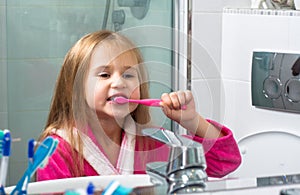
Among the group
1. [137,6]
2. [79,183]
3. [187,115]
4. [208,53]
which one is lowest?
[79,183]

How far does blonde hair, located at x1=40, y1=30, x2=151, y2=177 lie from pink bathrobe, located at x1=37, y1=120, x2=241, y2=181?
0.02 m

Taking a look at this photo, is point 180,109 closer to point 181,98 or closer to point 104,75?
point 181,98

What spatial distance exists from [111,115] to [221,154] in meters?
0.22

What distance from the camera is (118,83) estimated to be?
127 cm

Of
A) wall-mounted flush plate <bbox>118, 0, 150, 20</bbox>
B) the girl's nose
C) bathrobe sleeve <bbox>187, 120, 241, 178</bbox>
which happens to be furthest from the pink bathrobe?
wall-mounted flush plate <bbox>118, 0, 150, 20</bbox>

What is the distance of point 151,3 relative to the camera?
1666 millimetres

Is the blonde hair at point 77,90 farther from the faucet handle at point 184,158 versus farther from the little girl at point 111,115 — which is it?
the faucet handle at point 184,158

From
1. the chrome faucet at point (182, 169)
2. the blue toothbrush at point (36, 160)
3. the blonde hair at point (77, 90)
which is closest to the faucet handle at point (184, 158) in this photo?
the chrome faucet at point (182, 169)

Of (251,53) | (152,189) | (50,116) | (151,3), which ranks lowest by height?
(152,189)

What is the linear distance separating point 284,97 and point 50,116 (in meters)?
0.51

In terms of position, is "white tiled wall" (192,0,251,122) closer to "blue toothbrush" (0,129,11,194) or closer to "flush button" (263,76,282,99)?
"flush button" (263,76,282,99)

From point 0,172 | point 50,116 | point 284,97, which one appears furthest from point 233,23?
point 0,172

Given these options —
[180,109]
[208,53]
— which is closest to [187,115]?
[180,109]

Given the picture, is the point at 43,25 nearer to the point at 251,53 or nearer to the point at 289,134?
the point at 251,53
